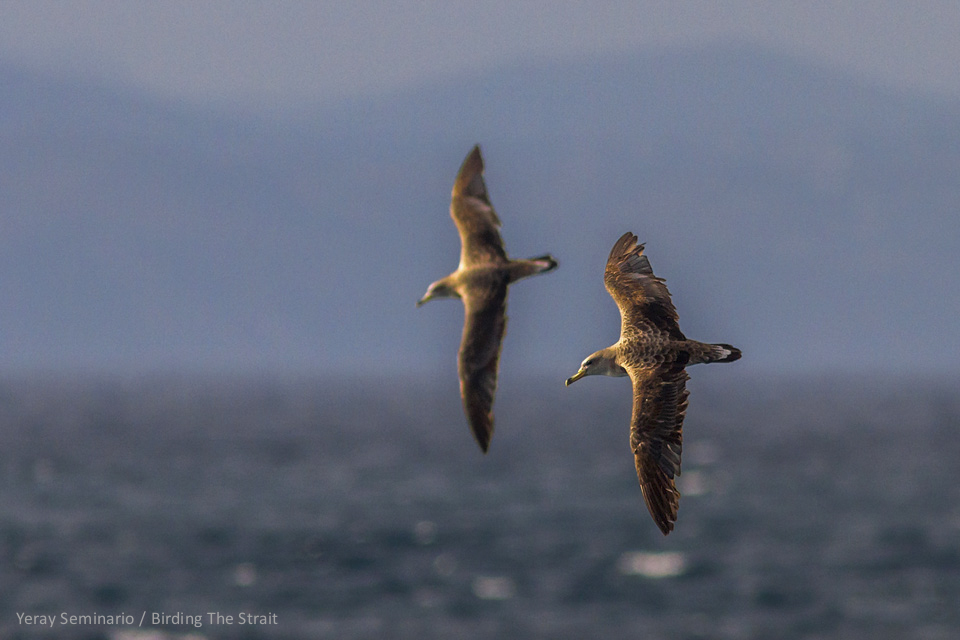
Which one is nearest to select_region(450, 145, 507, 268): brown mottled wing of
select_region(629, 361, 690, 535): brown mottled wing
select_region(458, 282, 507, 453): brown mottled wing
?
select_region(458, 282, 507, 453): brown mottled wing

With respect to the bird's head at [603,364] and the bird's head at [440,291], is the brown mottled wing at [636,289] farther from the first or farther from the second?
the bird's head at [440,291]

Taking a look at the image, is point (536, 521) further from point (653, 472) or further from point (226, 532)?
point (653, 472)

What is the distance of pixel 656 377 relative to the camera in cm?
723

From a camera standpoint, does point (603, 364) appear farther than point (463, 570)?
No

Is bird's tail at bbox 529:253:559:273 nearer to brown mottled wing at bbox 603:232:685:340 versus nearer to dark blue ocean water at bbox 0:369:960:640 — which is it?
brown mottled wing at bbox 603:232:685:340

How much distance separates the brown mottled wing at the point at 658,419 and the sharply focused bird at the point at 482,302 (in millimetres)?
990

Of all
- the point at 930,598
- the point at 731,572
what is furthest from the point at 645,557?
the point at 930,598

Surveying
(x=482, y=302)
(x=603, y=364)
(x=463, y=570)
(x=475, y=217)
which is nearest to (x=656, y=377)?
(x=603, y=364)

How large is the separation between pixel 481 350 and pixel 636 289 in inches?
51.4

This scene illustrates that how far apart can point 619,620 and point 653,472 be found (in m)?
127

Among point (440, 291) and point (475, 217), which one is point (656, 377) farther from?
point (475, 217)

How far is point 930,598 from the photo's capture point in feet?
453

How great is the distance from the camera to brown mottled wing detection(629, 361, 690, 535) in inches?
275

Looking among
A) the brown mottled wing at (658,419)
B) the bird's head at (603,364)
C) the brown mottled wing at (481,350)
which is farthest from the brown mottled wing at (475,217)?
the brown mottled wing at (658,419)
